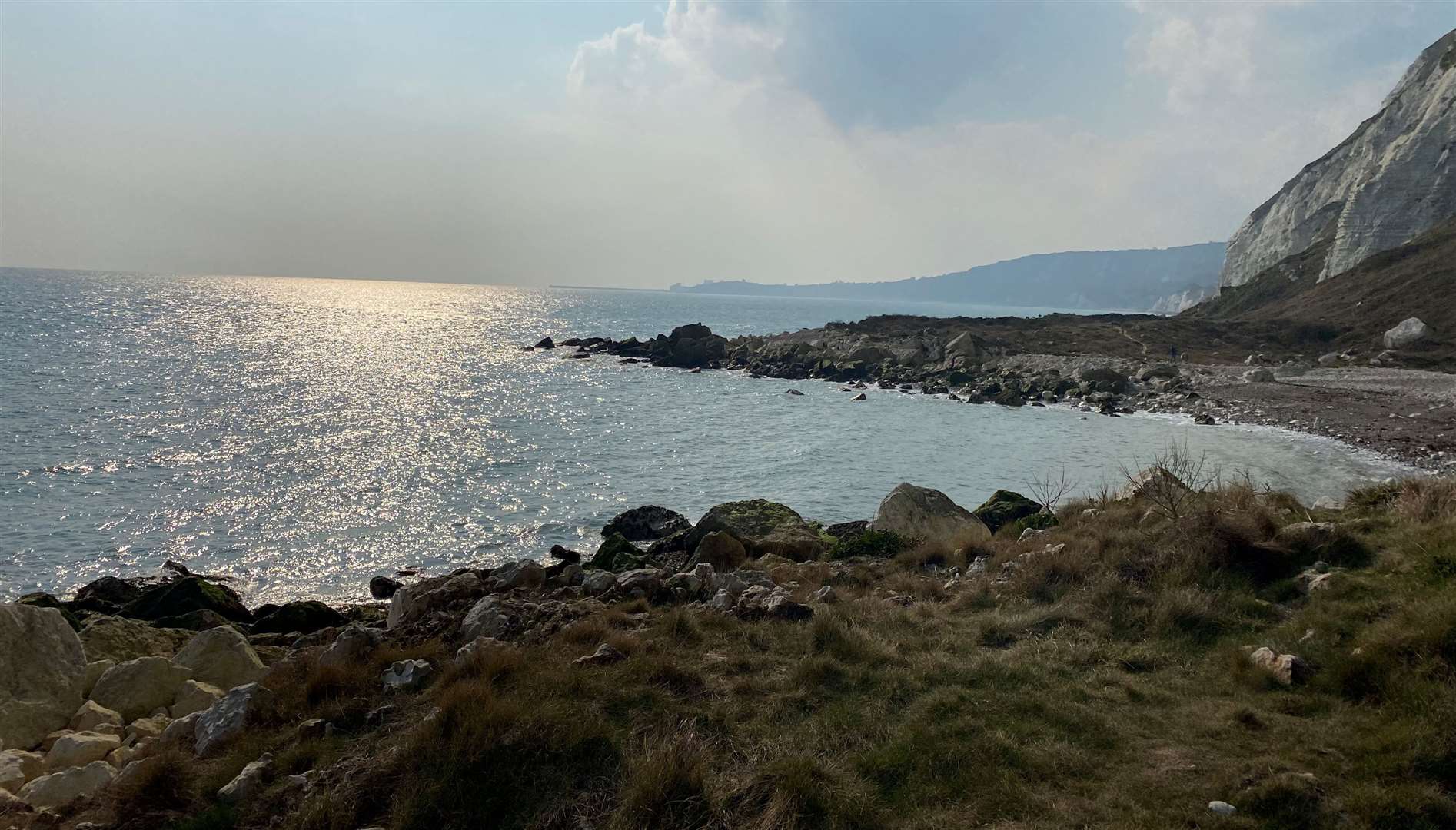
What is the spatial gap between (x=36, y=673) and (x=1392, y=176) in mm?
98616

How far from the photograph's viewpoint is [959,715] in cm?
633

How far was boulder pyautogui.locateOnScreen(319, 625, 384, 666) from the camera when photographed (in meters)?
8.23

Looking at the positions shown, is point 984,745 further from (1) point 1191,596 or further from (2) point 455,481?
(2) point 455,481

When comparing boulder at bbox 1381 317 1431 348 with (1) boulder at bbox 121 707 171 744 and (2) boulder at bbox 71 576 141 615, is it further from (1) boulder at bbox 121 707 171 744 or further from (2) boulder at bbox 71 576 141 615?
(2) boulder at bbox 71 576 141 615

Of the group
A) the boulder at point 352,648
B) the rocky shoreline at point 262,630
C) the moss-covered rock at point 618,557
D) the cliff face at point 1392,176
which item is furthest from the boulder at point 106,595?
the cliff face at point 1392,176

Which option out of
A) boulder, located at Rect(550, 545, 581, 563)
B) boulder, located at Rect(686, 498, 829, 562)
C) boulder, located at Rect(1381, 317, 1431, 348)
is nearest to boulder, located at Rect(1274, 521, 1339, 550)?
Result: boulder, located at Rect(686, 498, 829, 562)

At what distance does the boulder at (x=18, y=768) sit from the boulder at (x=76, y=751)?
77mm

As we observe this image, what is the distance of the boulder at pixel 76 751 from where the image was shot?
289 inches

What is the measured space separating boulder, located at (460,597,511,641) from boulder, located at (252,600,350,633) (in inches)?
178

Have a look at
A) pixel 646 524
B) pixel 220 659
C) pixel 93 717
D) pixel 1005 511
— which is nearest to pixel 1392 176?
pixel 1005 511

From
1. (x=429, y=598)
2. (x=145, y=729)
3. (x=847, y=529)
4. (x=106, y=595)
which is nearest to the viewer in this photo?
(x=145, y=729)

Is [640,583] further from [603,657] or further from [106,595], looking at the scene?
[106,595]

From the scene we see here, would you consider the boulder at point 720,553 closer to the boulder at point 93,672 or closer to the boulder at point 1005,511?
the boulder at point 1005,511

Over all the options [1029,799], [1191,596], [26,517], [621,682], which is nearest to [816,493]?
[1191,596]
